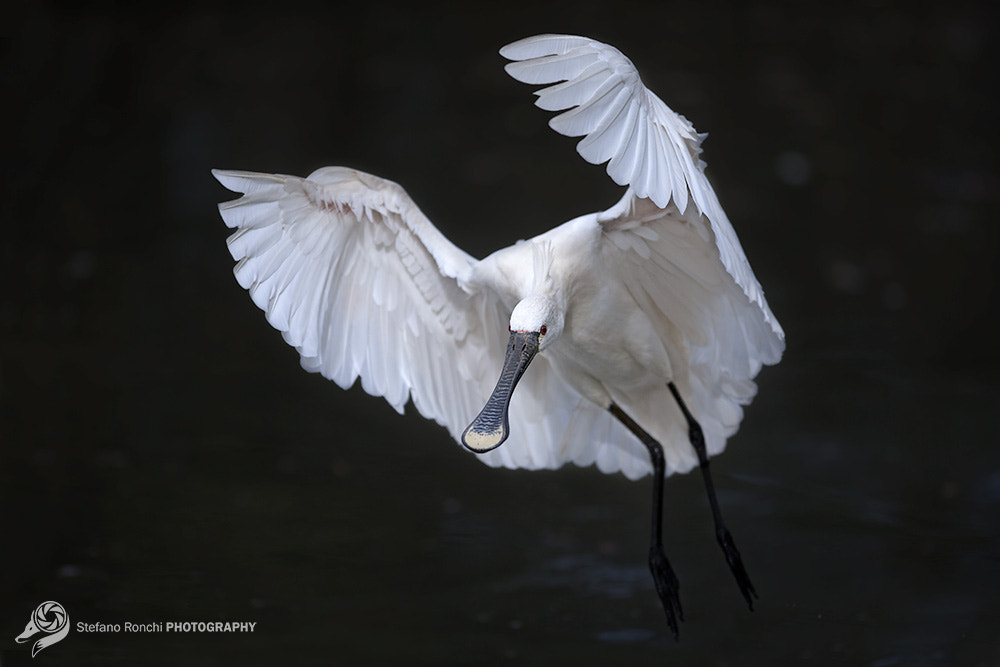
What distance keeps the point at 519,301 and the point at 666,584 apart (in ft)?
4.31

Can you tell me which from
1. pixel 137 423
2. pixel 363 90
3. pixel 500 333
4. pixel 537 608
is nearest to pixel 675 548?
pixel 537 608

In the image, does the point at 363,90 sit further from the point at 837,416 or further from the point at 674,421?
the point at 674,421

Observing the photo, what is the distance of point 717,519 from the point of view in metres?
5.61

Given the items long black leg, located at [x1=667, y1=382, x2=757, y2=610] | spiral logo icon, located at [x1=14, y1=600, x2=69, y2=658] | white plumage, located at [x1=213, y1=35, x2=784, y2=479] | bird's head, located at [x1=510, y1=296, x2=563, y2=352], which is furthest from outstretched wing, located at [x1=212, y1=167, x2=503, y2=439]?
spiral logo icon, located at [x1=14, y1=600, x2=69, y2=658]

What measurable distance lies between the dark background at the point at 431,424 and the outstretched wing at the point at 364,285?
1.15 m

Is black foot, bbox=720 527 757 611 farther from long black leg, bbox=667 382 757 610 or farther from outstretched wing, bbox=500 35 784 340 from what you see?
outstretched wing, bbox=500 35 784 340

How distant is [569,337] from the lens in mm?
5258

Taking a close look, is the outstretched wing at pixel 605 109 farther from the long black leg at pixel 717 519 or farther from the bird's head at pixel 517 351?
the long black leg at pixel 717 519

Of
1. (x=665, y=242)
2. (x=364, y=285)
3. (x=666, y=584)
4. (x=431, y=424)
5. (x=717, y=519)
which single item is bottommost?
(x=431, y=424)

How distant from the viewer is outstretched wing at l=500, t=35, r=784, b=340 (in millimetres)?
3742

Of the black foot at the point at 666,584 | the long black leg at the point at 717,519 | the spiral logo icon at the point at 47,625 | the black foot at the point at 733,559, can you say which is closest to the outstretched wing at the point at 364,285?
the long black leg at the point at 717,519

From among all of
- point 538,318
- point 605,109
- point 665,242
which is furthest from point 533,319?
point 605,109

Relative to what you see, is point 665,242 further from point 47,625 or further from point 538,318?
point 47,625

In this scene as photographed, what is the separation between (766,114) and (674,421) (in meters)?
5.59
